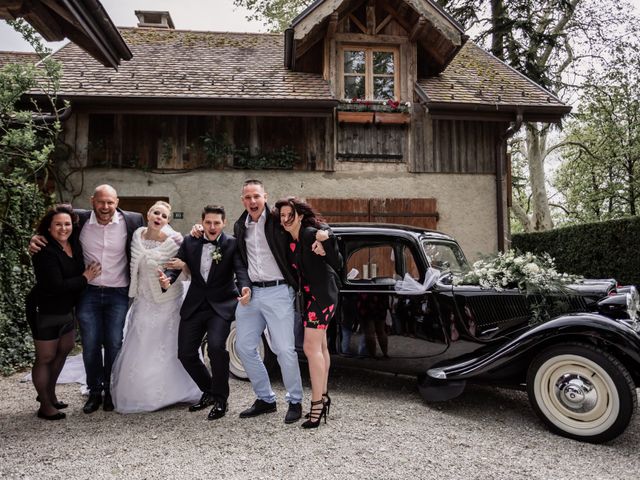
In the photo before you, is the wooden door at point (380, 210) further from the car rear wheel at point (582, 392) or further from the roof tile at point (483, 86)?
the car rear wheel at point (582, 392)

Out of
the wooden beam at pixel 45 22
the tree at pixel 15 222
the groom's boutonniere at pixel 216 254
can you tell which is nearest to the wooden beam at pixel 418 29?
the tree at pixel 15 222

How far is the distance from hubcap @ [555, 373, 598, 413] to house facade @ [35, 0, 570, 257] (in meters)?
5.75

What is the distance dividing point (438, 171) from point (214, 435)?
7.27m

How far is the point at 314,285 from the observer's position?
11.8 ft

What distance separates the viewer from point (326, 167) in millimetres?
9180

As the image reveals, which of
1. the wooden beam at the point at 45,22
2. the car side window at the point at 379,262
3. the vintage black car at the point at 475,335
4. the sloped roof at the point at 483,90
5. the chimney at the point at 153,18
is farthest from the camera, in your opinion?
the chimney at the point at 153,18

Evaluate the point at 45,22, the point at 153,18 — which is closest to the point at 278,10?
the point at 153,18

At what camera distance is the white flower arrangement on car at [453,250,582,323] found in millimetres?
3934

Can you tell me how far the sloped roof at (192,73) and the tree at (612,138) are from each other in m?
11.9

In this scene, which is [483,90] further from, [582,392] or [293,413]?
[293,413]

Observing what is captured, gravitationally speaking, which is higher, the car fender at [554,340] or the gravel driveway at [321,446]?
the car fender at [554,340]

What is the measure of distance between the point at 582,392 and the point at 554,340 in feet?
1.32

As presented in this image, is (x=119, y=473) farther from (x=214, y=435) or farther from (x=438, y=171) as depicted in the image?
(x=438, y=171)

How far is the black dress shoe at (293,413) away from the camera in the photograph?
145 inches
